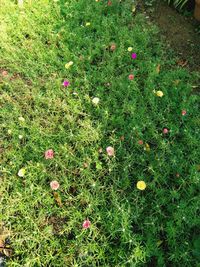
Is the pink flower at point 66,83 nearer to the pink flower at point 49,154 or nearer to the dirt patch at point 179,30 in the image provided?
the pink flower at point 49,154

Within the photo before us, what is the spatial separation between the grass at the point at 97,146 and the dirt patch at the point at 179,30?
151 millimetres

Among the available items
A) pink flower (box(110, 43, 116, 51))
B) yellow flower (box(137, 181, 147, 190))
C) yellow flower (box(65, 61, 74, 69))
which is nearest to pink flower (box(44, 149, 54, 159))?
yellow flower (box(137, 181, 147, 190))

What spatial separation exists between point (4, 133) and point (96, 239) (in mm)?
1351

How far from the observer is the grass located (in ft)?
6.37

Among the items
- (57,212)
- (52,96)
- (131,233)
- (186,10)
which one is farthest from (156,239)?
(186,10)

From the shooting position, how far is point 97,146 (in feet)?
7.85

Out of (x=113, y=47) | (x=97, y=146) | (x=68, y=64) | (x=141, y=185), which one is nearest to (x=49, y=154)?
(x=97, y=146)

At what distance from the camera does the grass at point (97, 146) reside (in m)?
1.94

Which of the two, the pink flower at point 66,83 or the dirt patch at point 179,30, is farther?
the dirt patch at point 179,30

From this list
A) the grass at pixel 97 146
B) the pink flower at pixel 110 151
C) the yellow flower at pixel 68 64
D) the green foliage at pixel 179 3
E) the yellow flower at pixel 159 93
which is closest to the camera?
the grass at pixel 97 146

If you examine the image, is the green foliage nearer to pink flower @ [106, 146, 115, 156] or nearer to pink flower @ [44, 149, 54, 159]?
pink flower @ [106, 146, 115, 156]

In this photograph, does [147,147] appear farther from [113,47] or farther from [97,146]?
[113,47]

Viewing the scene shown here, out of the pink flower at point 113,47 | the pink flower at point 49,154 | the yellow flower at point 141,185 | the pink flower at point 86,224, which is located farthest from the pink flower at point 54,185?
the pink flower at point 113,47

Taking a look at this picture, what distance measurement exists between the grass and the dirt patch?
151 millimetres
